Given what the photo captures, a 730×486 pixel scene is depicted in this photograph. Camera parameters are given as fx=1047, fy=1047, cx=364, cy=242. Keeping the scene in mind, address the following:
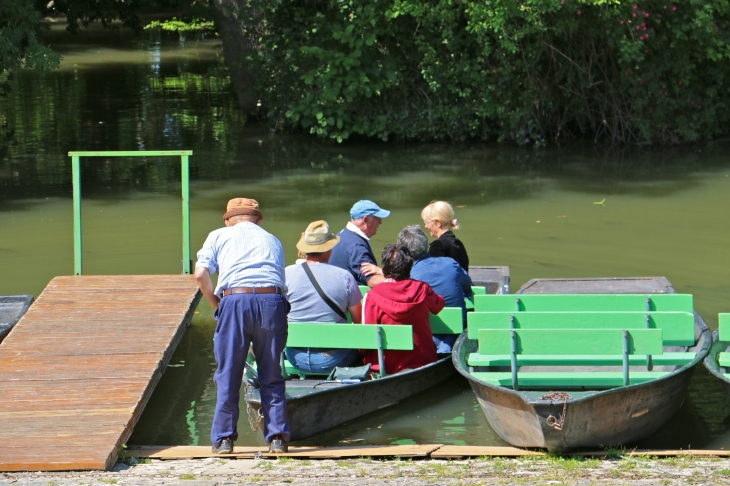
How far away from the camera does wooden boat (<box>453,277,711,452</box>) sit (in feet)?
20.7

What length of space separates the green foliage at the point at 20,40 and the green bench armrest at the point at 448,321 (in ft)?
32.8

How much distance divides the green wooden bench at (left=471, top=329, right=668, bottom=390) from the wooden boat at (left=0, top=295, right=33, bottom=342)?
4167 millimetres

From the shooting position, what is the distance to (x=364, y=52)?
20.0 metres

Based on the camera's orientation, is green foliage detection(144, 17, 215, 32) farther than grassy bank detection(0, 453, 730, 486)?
Yes

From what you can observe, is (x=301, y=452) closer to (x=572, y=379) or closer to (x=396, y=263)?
(x=396, y=263)

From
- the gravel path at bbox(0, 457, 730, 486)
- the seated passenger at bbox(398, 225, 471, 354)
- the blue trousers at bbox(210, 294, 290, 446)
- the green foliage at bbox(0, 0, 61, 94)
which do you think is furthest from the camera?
the green foliage at bbox(0, 0, 61, 94)

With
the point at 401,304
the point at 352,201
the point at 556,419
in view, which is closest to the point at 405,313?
the point at 401,304

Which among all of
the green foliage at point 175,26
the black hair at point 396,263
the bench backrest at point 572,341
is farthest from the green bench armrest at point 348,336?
the green foliage at point 175,26

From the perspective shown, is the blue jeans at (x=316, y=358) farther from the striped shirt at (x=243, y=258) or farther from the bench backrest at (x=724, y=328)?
the bench backrest at (x=724, y=328)

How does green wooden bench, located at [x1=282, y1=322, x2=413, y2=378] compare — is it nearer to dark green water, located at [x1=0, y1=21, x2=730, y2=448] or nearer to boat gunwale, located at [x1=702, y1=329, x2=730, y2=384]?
dark green water, located at [x1=0, y1=21, x2=730, y2=448]

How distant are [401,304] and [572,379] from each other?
132cm

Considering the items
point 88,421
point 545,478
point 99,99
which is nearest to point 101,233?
point 88,421

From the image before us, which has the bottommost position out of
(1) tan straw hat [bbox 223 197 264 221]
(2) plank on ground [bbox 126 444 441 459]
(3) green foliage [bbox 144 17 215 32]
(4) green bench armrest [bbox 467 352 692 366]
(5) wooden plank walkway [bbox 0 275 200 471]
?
(2) plank on ground [bbox 126 444 441 459]

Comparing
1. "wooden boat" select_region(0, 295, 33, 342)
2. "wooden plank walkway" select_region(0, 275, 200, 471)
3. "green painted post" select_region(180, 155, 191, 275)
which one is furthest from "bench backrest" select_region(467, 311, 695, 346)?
"wooden boat" select_region(0, 295, 33, 342)
